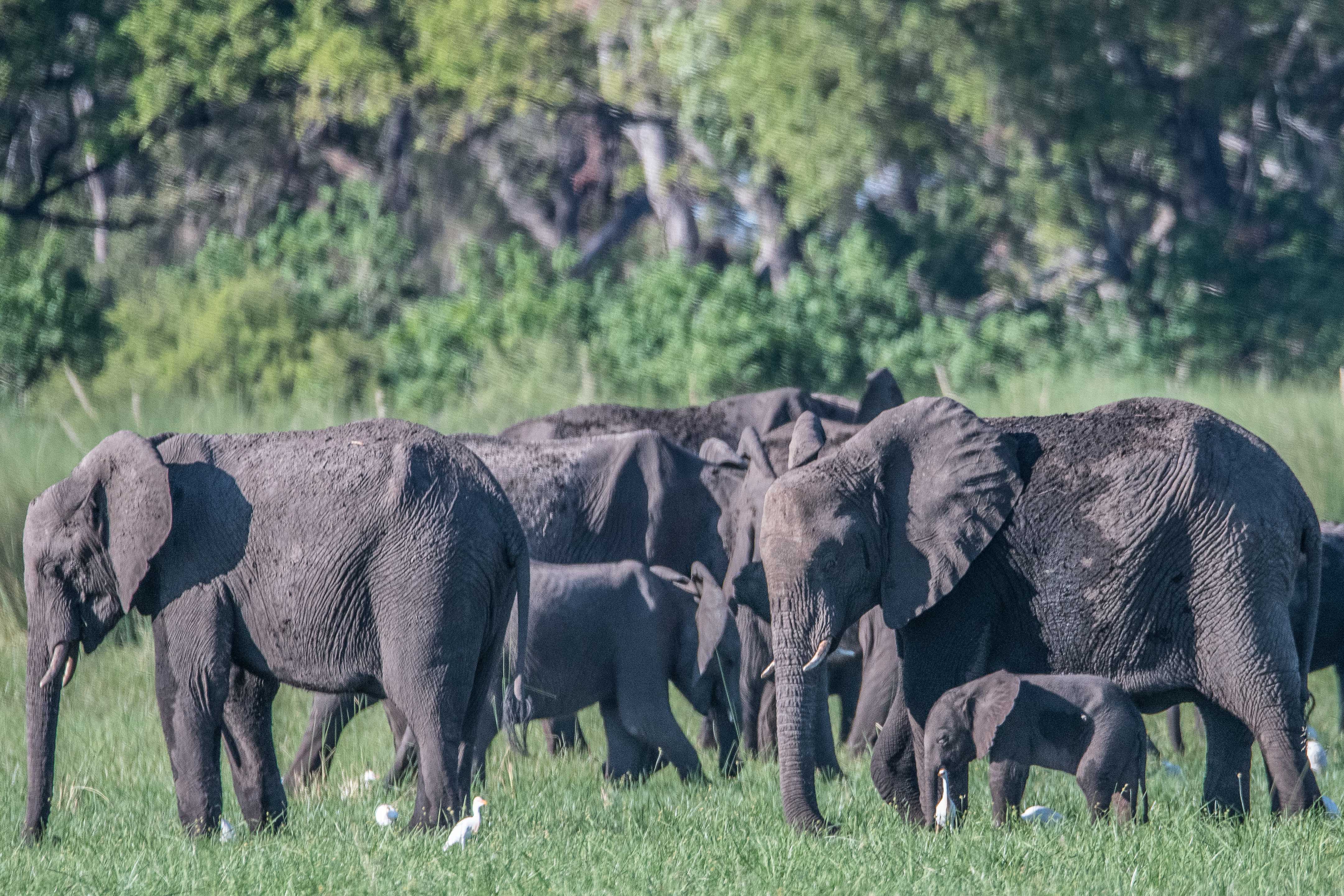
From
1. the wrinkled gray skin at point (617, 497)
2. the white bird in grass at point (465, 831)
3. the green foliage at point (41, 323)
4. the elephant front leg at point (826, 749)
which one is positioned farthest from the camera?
Result: the green foliage at point (41, 323)

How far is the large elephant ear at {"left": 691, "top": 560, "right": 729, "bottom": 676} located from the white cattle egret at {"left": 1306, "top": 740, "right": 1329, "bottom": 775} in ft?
9.33

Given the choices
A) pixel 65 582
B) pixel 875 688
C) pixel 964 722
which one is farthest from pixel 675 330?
pixel 964 722

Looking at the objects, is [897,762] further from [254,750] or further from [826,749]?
[254,750]

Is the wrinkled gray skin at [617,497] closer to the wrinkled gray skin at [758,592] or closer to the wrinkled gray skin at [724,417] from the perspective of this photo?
the wrinkled gray skin at [758,592]

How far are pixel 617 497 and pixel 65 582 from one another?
3.77 metres

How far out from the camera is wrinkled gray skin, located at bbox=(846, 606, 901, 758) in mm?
9336

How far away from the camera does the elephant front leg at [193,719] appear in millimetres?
6996

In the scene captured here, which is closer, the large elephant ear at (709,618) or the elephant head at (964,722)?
the elephant head at (964,722)

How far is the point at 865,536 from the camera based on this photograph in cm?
686

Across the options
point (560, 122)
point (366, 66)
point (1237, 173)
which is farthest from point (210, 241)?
point (1237, 173)

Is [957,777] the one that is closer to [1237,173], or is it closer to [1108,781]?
[1108,781]

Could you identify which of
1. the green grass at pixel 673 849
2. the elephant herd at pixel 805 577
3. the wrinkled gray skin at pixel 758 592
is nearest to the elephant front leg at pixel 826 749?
the wrinkled gray skin at pixel 758 592

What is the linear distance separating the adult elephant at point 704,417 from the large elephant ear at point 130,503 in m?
4.88

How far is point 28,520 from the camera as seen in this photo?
24.2ft
